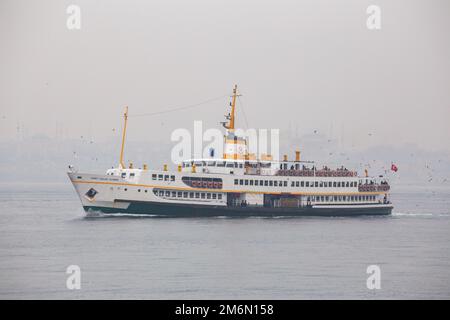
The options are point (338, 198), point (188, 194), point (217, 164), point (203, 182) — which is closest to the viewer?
point (188, 194)

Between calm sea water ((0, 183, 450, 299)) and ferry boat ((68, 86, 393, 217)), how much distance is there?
67.4 inches

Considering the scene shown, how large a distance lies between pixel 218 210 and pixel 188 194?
4.11 metres

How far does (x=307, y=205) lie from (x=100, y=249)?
3400cm

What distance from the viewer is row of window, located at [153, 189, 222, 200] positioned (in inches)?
3263

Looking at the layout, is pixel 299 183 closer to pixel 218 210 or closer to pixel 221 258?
pixel 218 210

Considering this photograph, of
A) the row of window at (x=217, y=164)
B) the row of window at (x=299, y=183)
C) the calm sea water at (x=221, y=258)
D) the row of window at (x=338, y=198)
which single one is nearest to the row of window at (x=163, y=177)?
the calm sea water at (x=221, y=258)

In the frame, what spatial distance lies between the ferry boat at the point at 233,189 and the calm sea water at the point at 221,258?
1.71 meters

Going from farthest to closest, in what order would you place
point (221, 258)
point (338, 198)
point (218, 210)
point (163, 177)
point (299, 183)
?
point (338, 198) → point (299, 183) → point (218, 210) → point (163, 177) → point (221, 258)

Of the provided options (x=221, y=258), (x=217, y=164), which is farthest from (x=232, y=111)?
(x=221, y=258)

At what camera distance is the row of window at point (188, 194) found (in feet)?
272

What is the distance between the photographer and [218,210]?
86312 millimetres

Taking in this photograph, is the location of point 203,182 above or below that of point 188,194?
above

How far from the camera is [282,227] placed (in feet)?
266
